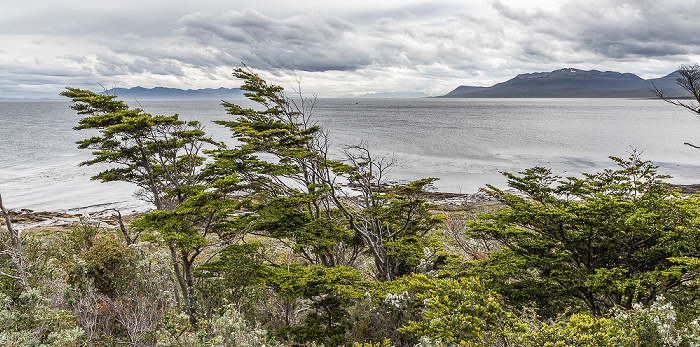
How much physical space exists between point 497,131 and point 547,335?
8242cm

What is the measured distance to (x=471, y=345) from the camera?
5512 millimetres

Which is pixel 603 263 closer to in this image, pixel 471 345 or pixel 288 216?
pixel 471 345

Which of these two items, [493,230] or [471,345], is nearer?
[471,345]

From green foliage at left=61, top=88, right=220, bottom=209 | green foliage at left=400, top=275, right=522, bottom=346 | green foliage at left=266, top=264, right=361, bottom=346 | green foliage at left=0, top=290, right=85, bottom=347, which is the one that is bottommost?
green foliage at left=266, top=264, right=361, bottom=346

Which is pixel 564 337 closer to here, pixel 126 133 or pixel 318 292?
pixel 318 292

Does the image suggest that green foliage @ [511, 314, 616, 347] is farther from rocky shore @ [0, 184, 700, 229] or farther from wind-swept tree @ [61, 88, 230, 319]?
rocky shore @ [0, 184, 700, 229]

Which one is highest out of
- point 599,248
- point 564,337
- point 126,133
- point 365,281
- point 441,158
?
point 126,133

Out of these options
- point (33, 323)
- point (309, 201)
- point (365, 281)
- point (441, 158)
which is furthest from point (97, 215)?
point (441, 158)

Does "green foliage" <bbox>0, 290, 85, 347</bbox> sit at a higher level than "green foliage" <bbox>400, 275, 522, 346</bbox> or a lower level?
lower

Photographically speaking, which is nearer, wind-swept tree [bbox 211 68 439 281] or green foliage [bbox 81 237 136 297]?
green foliage [bbox 81 237 136 297]

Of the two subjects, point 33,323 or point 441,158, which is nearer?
point 33,323

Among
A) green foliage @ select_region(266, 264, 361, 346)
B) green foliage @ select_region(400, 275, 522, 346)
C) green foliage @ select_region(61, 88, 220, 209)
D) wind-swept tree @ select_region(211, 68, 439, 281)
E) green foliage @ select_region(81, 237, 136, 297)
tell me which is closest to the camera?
green foliage @ select_region(400, 275, 522, 346)

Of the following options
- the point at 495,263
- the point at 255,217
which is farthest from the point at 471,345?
the point at 255,217

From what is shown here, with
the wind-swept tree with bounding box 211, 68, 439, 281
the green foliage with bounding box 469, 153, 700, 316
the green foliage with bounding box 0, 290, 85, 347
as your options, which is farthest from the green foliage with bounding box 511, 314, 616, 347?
the green foliage with bounding box 0, 290, 85, 347
